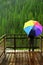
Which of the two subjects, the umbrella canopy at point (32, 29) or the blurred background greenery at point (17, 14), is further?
the blurred background greenery at point (17, 14)

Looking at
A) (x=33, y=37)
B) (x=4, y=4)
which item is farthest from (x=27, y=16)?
(x=33, y=37)

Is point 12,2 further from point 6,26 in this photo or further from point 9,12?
→ point 6,26

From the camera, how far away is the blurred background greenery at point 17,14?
19719 millimetres

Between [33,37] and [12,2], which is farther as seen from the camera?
[12,2]

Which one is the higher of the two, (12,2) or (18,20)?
(12,2)

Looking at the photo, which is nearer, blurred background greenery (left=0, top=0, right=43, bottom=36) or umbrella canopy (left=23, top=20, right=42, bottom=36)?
umbrella canopy (left=23, top=20, right=42, bottom=36)

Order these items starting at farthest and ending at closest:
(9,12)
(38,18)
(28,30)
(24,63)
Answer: (9,12) → (38,18) → (28,30) → (24,63)

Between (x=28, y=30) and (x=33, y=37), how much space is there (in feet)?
1.39

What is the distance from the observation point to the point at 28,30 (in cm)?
936

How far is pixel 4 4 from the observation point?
73.4 ft

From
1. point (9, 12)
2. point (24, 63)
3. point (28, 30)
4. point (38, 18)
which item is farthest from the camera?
point (9, 12)

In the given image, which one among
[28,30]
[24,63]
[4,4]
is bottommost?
[24,63]

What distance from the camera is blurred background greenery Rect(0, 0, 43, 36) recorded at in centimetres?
1972

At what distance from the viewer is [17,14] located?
68.5 ft
